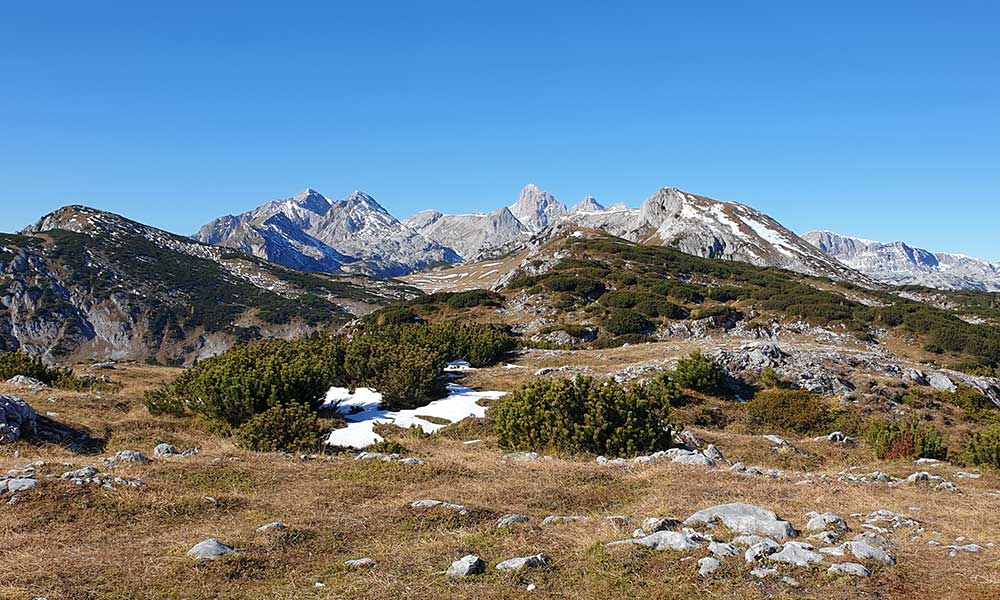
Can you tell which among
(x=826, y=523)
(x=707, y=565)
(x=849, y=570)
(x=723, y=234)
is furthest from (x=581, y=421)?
(x=723, y=234)

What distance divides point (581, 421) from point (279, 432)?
312 inches

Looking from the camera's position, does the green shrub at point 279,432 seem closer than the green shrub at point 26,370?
Yes

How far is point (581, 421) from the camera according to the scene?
15578 millimetres

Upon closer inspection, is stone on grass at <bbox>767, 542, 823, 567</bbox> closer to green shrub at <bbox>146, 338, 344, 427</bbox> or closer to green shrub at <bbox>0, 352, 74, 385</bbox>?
green shrub at <bbox>146, 338, 344, 427</bbox>

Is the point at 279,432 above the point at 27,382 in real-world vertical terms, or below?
below

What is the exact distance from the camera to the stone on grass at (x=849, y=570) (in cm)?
577

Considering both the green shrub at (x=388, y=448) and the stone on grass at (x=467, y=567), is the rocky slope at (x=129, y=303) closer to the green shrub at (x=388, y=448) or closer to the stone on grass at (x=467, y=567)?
the green shrub at (x=388, y=448)

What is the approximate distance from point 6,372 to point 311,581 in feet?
73.6

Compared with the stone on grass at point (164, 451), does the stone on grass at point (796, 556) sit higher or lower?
higher

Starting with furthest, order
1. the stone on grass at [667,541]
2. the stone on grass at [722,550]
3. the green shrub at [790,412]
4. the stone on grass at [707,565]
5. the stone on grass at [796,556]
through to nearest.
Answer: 1. the green shrub at [790,412]
2. the stone on grass at [667,541]
3. the stone on grass at [722,550]
4. the stone on grass at [796,556]
5. the stone on grass at [707,565]

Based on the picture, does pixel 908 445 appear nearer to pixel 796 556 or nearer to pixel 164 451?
pixel 796 556

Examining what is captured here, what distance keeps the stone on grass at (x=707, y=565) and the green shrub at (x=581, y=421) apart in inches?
336

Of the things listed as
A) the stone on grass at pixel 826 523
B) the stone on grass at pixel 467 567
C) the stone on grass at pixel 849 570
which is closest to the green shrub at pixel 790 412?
the stone on grass at pixel 826 523

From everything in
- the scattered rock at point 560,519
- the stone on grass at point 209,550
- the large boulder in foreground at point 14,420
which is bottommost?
the scattered rock at point 560,519
